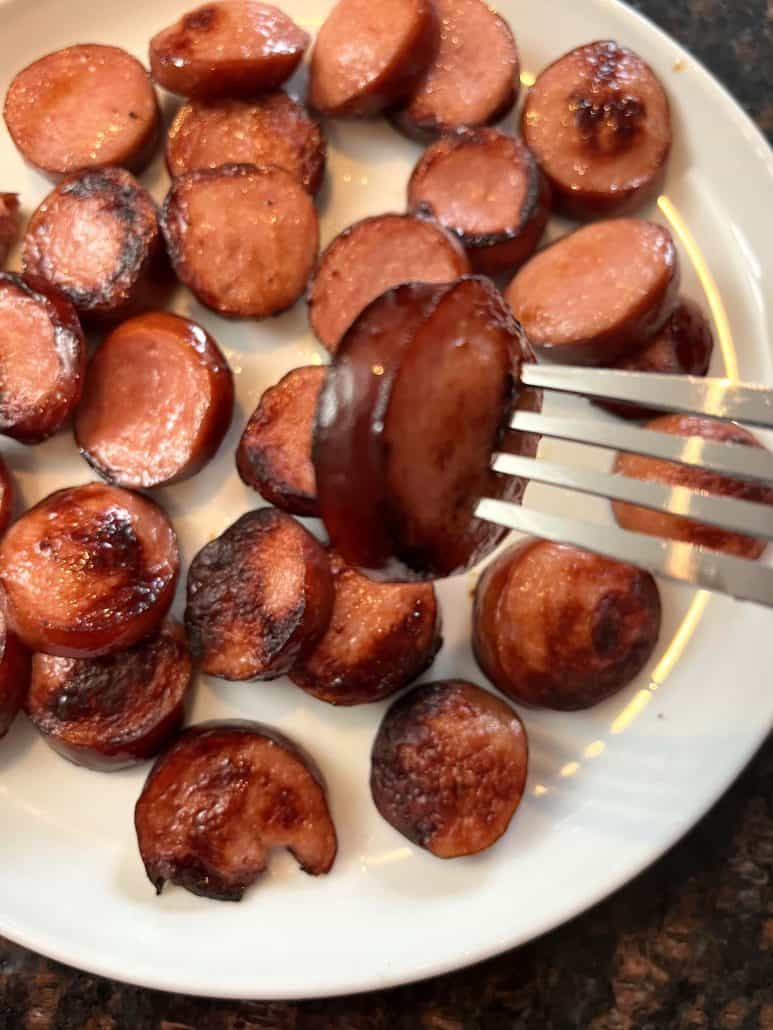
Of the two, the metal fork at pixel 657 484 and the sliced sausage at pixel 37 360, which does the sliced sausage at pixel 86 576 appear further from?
the metal fork at pixel 657 484

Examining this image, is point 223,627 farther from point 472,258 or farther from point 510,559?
point 472,258

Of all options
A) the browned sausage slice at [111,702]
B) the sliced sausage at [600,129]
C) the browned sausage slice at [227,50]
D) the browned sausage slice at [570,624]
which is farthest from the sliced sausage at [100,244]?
the browned sausage slice at [570,624]

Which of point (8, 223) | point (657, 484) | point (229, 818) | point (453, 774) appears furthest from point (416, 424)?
point (8, 223)

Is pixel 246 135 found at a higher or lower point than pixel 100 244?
higher

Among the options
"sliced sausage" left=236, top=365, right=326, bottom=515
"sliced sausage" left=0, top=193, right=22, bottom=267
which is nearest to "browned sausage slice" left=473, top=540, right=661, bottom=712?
"sliced sausage" left=236, top=365, right=326, bottom=515

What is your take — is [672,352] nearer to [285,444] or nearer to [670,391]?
[670,391]

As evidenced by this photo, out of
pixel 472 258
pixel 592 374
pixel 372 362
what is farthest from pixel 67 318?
pixel 592 374
